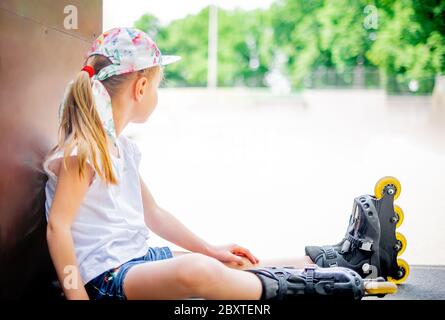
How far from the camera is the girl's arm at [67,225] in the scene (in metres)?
1.27

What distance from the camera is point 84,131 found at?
1385mm

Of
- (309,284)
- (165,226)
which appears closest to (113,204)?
(165,226)

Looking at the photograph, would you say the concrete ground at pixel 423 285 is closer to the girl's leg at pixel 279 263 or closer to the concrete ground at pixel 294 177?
the concrete ground at pixel 294 177

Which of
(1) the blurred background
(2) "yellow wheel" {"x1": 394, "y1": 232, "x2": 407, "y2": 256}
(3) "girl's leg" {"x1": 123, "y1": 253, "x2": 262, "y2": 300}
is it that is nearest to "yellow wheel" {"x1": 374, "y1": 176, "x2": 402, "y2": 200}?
(2) "yellow wheel" {"x1": 394, "y1": 232, "x2": 407, "y2": 256}

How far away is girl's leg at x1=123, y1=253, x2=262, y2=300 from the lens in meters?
1.29

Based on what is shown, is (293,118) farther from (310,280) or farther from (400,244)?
(310,280)

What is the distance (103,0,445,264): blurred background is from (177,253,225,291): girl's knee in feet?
2.54

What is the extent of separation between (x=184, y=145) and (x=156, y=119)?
3.56 meters

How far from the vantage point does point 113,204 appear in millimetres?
1490

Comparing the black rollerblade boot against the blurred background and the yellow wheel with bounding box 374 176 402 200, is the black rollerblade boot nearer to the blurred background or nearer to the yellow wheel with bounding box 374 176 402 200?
the yellow wheel with bounding box 374 176 402 200

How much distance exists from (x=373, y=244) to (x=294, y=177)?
269cm

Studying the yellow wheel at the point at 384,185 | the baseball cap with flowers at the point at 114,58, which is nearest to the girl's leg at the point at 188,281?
the baseball cap with flowers at the point at 114,58

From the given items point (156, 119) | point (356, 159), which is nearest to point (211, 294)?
point (356, 159)

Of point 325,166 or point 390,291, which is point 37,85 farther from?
point 325,166
